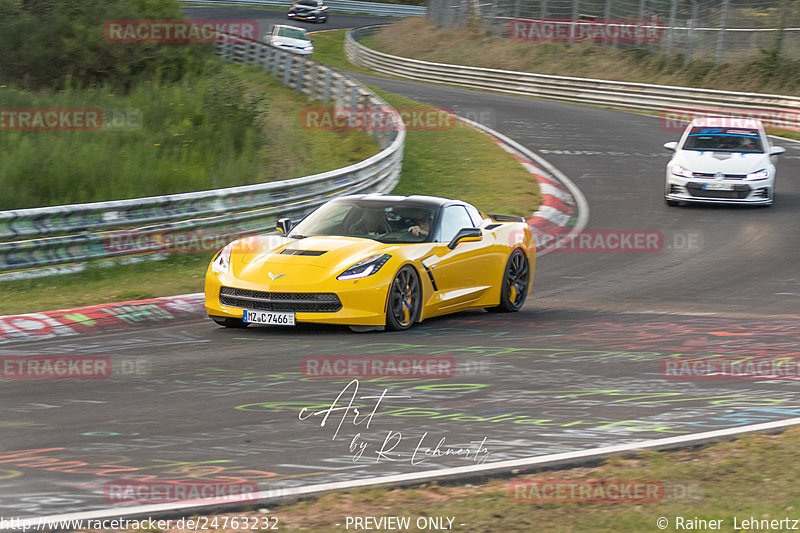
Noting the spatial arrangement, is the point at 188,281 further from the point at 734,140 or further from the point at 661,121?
the point at 661,121

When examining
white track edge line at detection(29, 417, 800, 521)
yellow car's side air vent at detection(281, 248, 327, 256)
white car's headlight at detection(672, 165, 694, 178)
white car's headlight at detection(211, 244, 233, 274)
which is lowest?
white car's headlight at detection(672, 165, 694, 178)

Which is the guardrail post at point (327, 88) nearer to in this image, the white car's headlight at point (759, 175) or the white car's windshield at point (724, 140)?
the white car's windshield at point (724, 140)

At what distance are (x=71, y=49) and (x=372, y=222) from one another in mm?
15983

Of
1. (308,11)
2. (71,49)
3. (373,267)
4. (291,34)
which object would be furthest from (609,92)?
(308,11)

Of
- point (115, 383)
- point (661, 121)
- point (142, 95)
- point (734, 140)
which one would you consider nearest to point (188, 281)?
point (115, 383)

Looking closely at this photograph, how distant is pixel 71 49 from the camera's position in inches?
959

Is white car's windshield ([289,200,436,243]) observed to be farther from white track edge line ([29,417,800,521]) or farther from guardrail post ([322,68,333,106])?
guardrail post ([322,68,333,106])

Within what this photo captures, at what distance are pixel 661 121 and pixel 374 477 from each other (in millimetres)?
29423

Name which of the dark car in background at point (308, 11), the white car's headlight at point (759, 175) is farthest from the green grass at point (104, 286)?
the dark car in background at point (308, 11)

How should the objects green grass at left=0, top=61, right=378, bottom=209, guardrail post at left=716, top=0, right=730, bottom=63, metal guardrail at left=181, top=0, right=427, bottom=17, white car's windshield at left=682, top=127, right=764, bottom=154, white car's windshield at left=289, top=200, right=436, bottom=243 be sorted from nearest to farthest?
white car's windshield at left=289, top=200, right=436, bottom=243 → green grass at left=0, top=61, right=378, bottom=209 → white car's windshield at left=682, top=127, right=764, bottom=154 → guardrail post at left=716, top=0, right=730, bottom=63 → metal guardrail at left=181, top=0, right=427, bottom=17

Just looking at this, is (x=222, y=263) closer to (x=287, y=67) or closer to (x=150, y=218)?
(x=150, y=218)

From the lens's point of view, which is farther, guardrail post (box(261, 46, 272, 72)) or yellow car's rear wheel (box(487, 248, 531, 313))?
guardrail post (box(261, 46, 272, 72))

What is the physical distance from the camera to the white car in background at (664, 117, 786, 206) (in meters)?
20.0

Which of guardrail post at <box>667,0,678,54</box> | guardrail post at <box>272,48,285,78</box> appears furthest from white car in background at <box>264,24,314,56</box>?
guardrail post at <box>667,0,678,54</box>
